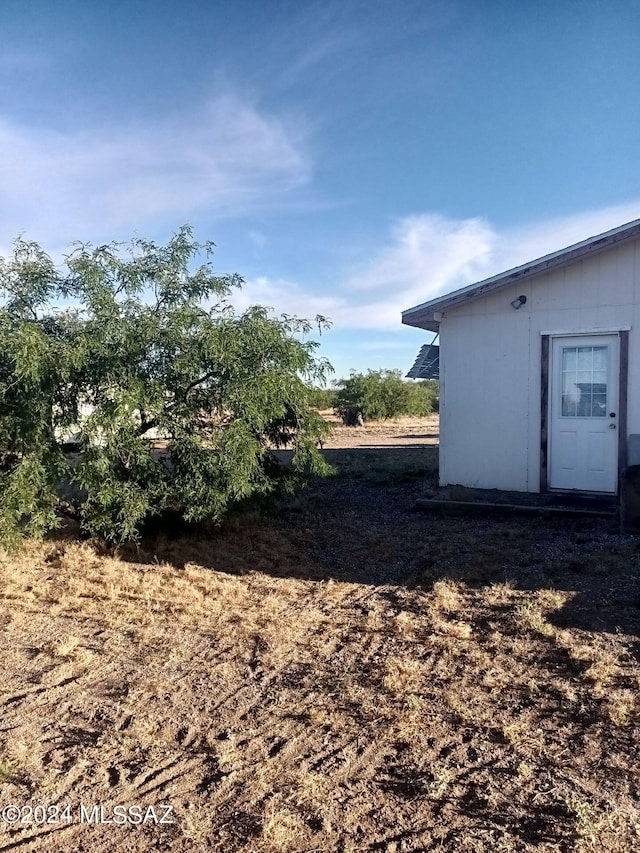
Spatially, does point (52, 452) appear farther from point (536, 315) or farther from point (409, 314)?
point (536, 315)

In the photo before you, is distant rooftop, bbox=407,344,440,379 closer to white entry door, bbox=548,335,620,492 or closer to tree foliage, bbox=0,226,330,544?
white entry door, bbox=548,335,620,492

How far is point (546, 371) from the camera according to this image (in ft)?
26.2

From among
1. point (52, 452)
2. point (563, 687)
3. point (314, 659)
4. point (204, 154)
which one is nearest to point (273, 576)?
point (314, 659)

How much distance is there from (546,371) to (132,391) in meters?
5.29

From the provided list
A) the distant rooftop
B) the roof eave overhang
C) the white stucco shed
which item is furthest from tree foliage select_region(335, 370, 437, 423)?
the white stucco shed

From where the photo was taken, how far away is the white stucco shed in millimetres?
7516

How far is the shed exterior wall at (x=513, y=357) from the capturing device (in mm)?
7555

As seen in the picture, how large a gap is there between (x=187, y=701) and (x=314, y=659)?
0.90m

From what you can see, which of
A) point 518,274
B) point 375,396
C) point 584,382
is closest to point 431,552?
point 584,382

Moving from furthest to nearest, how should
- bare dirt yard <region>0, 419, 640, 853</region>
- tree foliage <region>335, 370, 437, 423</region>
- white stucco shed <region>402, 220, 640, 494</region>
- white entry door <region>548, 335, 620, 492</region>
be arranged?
tree foliage <region>335, 370, 437, 423</region> → white entry door <region>548, 335, 620, 492</region> → white stucco shed <region>402, 220, 640, 494</region> → bare dirt yard <region>0, 419, 640, 853</region>

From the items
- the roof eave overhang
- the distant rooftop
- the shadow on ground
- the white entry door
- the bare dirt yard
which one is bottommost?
the bare dirt yard

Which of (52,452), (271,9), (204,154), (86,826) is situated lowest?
(86,826)

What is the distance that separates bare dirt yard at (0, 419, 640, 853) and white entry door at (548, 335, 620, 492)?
54.4 inches

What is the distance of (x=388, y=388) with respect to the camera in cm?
3183
